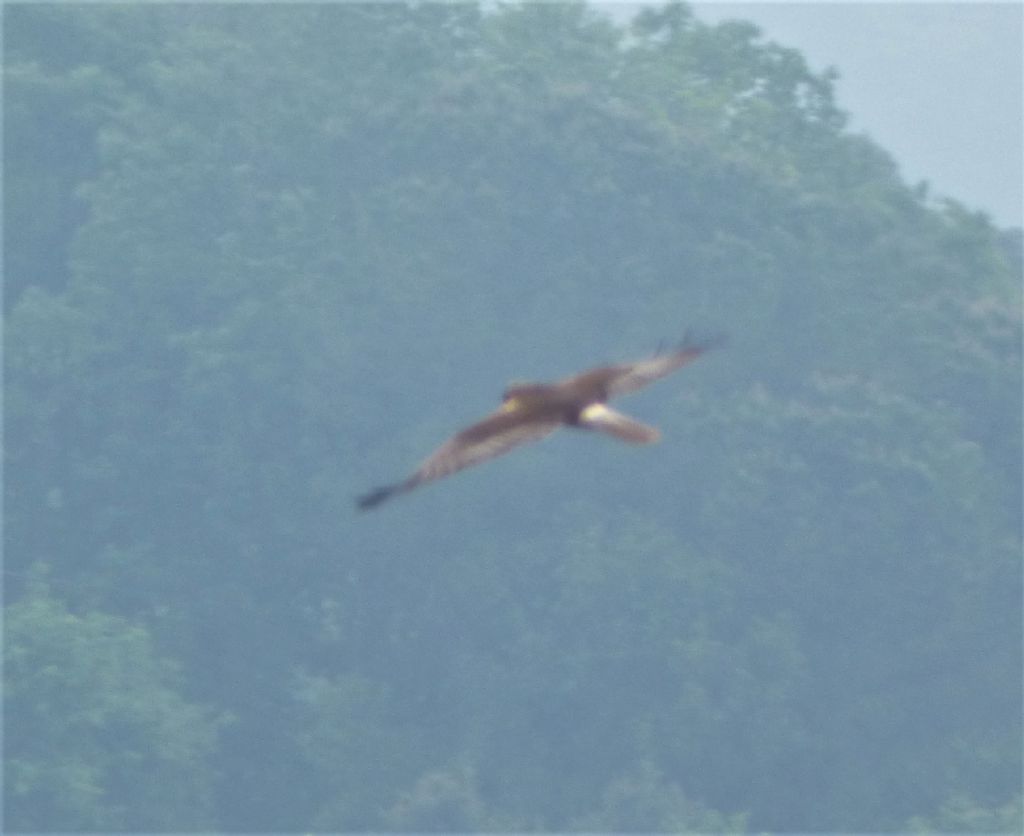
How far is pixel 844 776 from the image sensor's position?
25.5 meters

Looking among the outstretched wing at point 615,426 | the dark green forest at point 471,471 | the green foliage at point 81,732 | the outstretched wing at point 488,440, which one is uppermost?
the dark green forest at point 471,471

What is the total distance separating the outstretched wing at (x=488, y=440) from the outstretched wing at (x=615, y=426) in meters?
0.16

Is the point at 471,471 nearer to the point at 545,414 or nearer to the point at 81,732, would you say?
the point at 81,732

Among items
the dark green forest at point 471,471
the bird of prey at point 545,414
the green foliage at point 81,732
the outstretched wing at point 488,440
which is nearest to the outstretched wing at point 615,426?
the bird of prey at point 545,414

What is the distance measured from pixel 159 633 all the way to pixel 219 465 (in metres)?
2.17

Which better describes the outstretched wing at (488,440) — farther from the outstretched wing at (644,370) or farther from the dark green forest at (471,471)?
the dark green forest at (471,471)

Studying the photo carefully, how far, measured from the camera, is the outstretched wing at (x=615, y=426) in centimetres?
555

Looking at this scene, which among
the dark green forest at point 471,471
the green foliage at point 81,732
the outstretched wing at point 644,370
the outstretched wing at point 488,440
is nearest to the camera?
the outstretched wing at point 488,440

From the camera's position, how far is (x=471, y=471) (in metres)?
25.5

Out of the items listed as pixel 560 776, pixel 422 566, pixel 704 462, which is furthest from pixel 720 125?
pixel 560 776

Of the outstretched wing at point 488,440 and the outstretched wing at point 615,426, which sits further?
the outstretched wing at point 615,426

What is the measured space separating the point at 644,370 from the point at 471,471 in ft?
65.3

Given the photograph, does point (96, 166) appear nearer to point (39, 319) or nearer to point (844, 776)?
point (39, 319)

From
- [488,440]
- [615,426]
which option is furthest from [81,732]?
[488,440]
